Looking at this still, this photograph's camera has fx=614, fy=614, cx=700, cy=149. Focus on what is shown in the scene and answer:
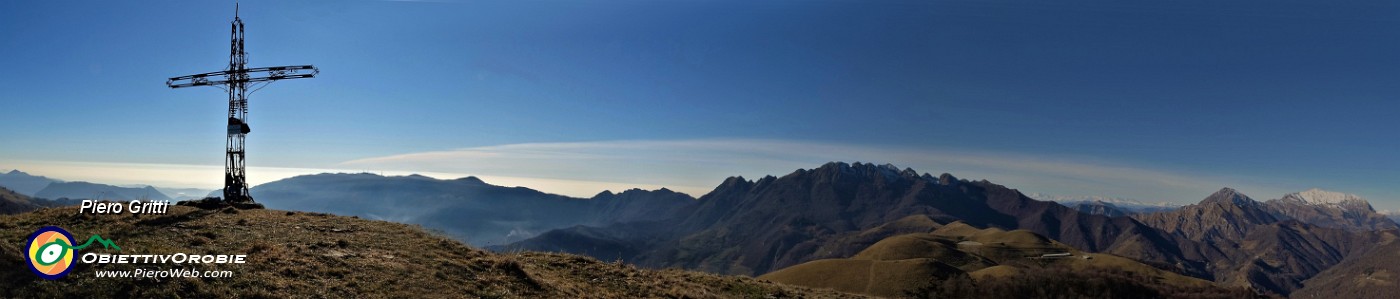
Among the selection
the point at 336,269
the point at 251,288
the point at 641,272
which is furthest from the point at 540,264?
the point at 251,288

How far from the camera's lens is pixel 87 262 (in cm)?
2145

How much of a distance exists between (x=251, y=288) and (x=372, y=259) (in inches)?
269

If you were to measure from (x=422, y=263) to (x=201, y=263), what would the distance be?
8267mm

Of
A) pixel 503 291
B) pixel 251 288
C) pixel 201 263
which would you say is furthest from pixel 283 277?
pixel 503 291

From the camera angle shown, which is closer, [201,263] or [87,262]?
[87,262]

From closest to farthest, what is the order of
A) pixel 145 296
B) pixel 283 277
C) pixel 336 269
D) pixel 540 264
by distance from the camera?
pixel 145 296
pixel 283 277
pixel 336 269
pixel 540 264

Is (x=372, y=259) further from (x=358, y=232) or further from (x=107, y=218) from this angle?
(x=107, y=218)

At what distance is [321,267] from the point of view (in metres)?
25.0

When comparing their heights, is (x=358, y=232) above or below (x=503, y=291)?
above

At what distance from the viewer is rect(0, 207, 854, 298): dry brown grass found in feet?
67.3

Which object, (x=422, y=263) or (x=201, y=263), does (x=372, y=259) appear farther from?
(x=201, y=263)

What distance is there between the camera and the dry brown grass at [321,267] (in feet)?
67.3

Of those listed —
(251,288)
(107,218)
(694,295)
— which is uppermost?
(107,218)

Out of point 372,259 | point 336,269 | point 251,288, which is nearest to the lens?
point 251,288
